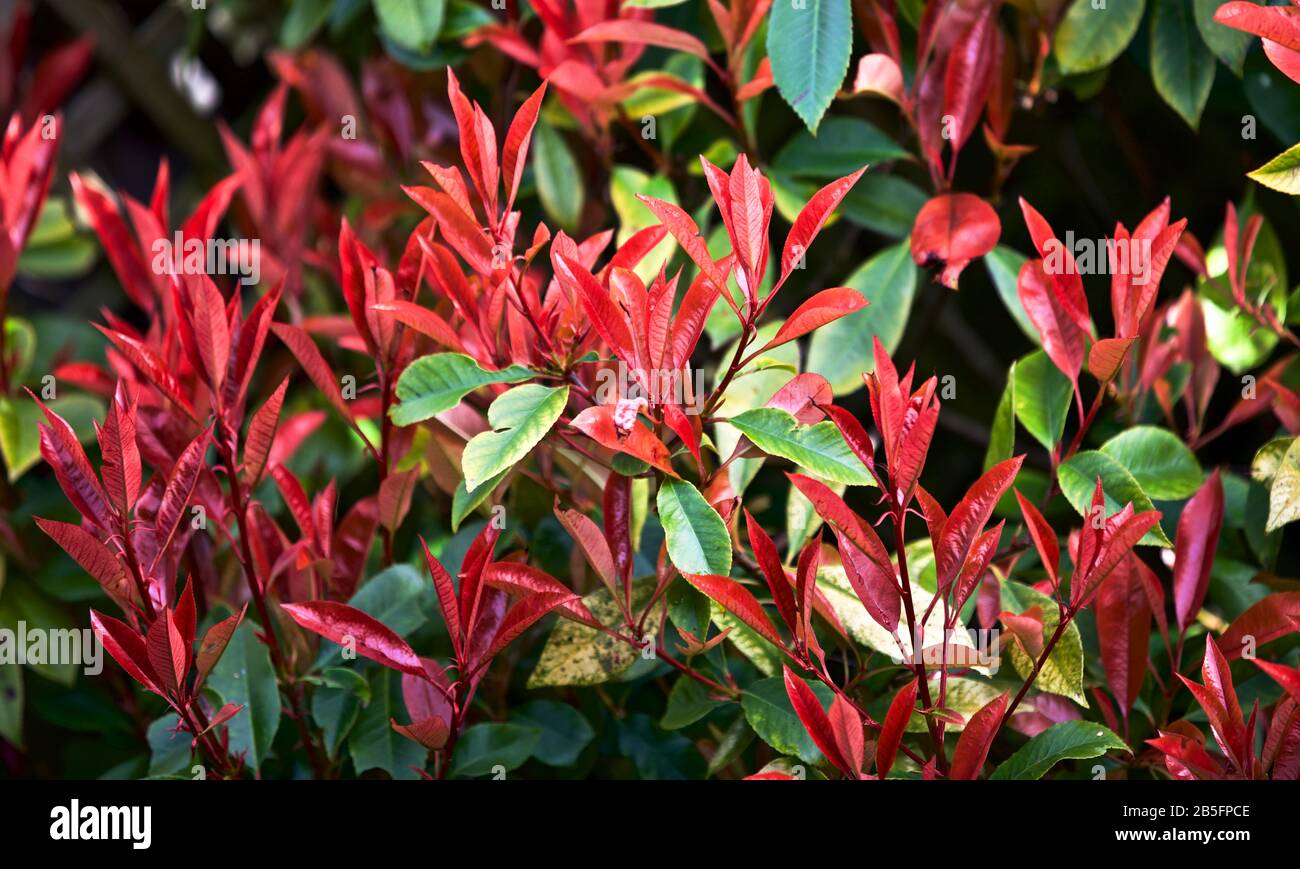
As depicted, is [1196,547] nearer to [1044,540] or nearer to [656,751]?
[1044,540]

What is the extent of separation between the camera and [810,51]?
849mm

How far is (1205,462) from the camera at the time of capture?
4.52 ft

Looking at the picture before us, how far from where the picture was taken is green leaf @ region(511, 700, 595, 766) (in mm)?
850

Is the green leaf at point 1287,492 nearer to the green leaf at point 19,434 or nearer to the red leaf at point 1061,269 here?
the red leaf at point 1061,269

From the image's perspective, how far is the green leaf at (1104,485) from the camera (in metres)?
0.75

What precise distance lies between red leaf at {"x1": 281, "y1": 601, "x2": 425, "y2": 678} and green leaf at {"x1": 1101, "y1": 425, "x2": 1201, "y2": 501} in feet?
1.68

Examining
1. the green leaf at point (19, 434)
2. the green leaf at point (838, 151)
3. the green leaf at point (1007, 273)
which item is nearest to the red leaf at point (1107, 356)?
the green leaf at point (1007, 273)

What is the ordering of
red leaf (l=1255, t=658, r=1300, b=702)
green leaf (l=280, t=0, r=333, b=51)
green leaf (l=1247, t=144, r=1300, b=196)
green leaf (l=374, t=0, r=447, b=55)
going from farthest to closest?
green leaf (l=280, t=0, r=333, b=51), green leaf (l=374, t=0, r=447, b=55), green leaf (l=1247, t=144, r=1300, b=196), red leaf (l=1255, t=658, r=1300, b=702)

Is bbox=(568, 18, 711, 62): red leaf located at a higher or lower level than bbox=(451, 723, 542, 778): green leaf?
higher

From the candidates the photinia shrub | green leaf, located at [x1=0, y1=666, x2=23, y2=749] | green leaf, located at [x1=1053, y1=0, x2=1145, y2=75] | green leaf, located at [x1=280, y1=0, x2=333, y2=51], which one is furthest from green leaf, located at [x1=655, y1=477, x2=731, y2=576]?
green leaf, located at [x1=280, y1=0, x2=333, y2=51]

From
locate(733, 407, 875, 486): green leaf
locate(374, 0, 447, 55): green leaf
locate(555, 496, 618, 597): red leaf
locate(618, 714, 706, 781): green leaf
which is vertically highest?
locate(374, 0, 447, 55): green leaf

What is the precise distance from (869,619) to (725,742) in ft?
0.43

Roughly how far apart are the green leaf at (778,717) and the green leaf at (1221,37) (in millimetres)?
599

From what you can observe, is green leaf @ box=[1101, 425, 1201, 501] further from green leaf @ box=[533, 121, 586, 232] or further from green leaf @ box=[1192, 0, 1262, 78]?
green leaf @ box=[533, 121, 586, 232]
